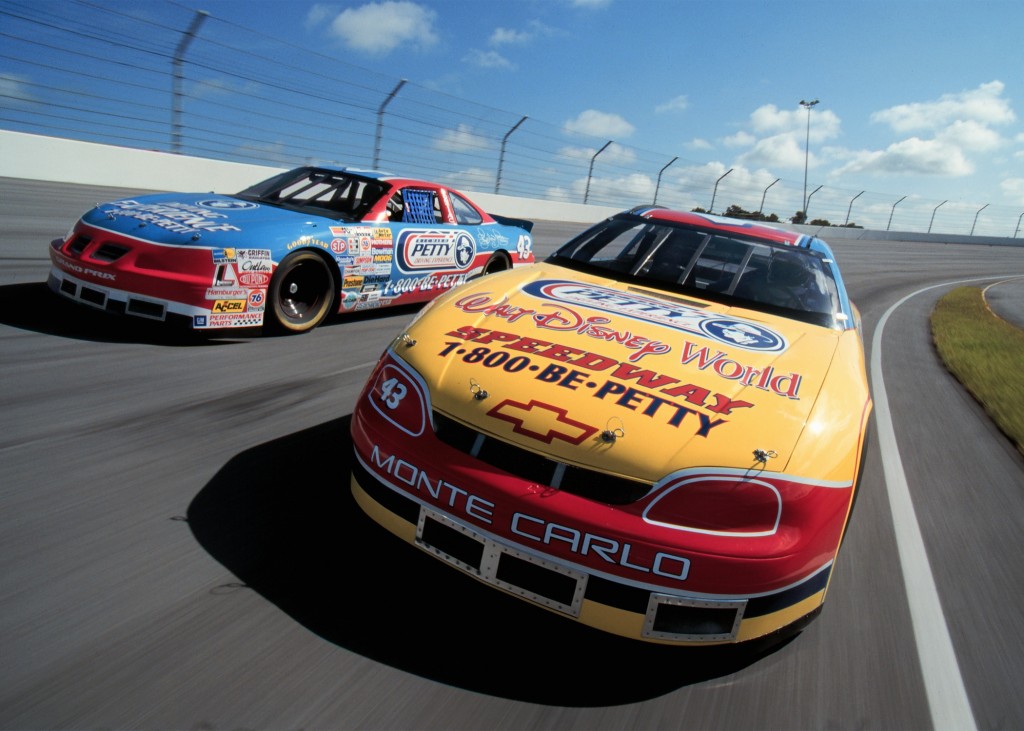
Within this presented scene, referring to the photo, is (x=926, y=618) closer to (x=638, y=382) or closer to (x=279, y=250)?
(x=638, y=382)

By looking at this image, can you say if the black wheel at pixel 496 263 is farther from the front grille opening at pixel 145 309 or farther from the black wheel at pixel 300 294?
the front grille opening at pixel 145 309

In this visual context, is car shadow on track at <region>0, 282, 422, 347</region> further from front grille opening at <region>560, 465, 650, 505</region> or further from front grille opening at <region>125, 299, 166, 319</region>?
front grille opening at <region>560, 465, 650, 505</region>

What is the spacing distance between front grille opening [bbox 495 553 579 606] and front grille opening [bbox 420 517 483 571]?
8 centimetres

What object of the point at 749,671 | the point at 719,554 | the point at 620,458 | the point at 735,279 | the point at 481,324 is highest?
the point at 735,279

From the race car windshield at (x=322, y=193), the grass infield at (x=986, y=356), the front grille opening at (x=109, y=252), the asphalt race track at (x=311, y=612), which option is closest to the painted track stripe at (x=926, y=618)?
the asphalt race track at (x=311, y=612)

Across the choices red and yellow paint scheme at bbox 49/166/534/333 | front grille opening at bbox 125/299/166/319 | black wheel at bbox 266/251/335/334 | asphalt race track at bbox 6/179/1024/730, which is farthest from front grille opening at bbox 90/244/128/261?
black wheel at bbox 266/251/335/334

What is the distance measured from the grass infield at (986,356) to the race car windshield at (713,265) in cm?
258

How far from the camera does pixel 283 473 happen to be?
9.72 ft

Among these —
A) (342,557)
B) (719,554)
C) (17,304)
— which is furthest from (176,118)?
(719,554)

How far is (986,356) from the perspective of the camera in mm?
8109

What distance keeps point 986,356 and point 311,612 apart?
8.59 m

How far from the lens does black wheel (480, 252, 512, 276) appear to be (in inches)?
278

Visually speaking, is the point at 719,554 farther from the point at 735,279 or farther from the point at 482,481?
the point at 735,279

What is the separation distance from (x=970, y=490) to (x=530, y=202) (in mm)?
19353
